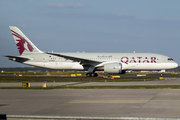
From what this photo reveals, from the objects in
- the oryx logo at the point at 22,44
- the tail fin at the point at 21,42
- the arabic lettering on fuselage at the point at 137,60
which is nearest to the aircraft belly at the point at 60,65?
the tail fin at the point at 21,42

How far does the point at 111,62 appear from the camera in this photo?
152 feet

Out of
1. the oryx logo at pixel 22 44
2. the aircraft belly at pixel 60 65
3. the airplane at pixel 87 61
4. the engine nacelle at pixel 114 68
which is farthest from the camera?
the oryx logo at pixel 22 44

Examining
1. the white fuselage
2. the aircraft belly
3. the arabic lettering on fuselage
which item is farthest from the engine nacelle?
the aircraft belly

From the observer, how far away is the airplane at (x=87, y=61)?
45.7 m

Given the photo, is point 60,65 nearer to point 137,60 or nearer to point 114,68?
point 114,68

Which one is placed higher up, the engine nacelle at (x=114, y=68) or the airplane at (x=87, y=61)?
the airplane at (x=87, y=61)

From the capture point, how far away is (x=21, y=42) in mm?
48000

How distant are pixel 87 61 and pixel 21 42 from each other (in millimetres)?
13596

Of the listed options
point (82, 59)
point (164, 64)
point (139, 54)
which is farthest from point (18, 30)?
point (164, 64)

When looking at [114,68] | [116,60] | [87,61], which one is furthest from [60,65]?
[114,68]

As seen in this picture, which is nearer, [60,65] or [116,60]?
[116,60]

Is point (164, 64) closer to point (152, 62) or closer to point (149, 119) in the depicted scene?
point (152, 62)

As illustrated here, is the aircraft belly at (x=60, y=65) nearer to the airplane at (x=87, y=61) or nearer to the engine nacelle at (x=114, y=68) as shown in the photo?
the airplane at (x=87, y=61)

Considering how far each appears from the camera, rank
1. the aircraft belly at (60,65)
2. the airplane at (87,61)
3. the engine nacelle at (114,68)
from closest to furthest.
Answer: the engine nacelle at (114,68), the airplane at (87,61), the aircraft belly at (60,65)
